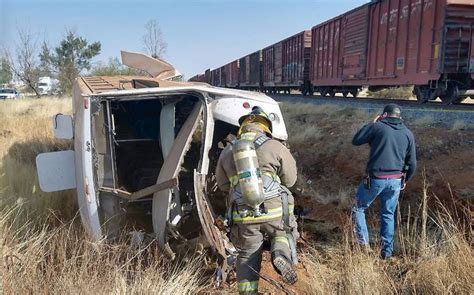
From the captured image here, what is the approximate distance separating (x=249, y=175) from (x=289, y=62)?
22706 mm

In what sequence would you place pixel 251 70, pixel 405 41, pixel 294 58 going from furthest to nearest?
pixel 251 70
pixel 294 58
pixel 405 41

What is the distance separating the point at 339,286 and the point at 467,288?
2.81 feet

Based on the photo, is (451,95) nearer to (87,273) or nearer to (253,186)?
(253,186)

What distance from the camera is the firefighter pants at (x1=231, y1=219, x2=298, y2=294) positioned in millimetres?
3258

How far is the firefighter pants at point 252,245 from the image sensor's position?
10.7ft

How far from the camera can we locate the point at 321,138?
9688 millimetres

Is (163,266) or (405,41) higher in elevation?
(405,41)

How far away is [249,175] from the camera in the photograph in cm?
308

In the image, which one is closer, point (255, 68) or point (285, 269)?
point (285, 269)

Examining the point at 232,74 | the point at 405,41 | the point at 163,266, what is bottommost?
the point at 163,266

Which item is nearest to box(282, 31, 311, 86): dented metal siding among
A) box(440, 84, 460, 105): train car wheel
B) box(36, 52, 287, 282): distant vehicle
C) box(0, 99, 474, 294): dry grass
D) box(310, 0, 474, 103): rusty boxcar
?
box(310, 0, 474, 103): rusty boxcar

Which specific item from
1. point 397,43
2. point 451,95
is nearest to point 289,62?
point 397,43

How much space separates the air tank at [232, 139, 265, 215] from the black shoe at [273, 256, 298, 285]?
44cm

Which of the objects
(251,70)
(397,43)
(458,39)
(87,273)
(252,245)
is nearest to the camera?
(87,273)
